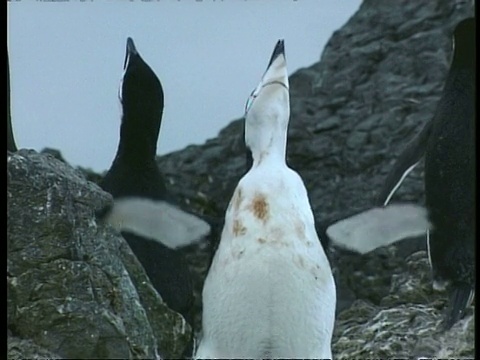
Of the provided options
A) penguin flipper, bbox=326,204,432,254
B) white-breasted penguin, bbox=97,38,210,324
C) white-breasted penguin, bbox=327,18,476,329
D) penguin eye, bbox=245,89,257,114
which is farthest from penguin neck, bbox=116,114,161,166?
white-breasted penguin, bbox=327,18,476,329

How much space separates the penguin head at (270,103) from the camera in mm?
2211

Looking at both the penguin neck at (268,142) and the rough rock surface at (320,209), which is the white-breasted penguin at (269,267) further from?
the rough rock surface at (320,209)

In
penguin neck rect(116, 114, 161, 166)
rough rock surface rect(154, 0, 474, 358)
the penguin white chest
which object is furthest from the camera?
rough rock surface rect(154, 0, 474, 358)

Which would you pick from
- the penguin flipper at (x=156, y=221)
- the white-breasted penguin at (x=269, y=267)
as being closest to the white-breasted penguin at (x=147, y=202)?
the penguin flipper at (x=156, y=221)

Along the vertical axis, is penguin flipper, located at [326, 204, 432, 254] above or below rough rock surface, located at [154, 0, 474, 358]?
below

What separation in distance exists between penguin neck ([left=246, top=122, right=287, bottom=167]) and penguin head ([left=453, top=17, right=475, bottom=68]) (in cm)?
62

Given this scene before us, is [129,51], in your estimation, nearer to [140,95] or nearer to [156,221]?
[140,95]

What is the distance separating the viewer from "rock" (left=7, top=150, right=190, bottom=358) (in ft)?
7.43

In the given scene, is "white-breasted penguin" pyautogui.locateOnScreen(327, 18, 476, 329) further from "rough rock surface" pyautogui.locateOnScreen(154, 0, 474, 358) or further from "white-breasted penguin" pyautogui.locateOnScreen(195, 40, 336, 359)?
"white-breasted penguin" pyautogui.locateOnScreen(195, 40, 336, 359)

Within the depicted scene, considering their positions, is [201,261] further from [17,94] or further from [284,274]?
[17,94]

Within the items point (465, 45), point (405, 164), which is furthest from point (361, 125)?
point (465, 45)

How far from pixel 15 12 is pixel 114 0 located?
24 centimetres

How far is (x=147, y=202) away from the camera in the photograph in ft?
7.63

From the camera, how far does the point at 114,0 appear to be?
2.48 m
